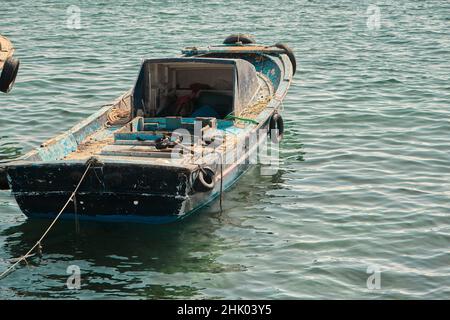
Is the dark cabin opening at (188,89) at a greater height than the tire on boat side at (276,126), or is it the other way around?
the dark cabin opening at (188,89)

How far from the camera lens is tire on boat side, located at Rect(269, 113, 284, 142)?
55.9ft

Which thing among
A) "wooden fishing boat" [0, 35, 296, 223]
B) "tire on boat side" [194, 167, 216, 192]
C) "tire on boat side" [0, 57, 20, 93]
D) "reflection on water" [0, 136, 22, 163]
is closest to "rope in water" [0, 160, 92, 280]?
"wooden fishing boat" [0, 35, 296, 223]

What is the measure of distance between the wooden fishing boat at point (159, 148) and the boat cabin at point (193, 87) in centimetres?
2

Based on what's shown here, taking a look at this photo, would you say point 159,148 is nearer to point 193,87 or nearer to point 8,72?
point 193,87

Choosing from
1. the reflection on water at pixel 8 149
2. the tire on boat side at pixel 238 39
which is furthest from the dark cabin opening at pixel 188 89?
the tire on boat side at pixel 238 39

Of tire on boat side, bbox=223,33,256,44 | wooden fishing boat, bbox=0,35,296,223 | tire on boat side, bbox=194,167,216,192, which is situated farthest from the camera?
tire on boat side, bbox=223,33,256,44

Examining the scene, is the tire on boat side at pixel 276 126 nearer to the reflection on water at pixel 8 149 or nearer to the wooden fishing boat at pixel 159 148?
the wooden fishing boat at pixel 159 148

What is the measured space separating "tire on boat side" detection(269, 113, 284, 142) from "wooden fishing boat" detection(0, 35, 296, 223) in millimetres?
20

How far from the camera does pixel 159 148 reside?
13.9m

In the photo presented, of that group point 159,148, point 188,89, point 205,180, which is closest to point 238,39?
point 188,89

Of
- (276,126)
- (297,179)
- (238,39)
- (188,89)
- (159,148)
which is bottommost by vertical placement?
(297,179)

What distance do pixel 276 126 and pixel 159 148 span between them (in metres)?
3.91

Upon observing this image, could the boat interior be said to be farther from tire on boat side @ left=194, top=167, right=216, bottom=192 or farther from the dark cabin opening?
tire on boat side @ left=194, top=167, right=216, bottom=192

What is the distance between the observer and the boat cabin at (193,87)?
1636cm
